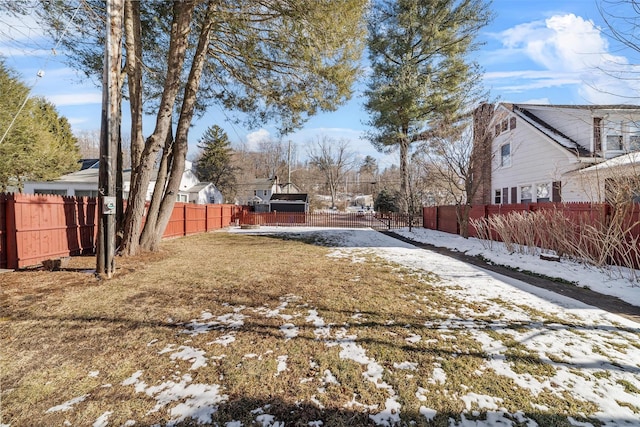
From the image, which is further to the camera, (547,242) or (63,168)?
(63,168)

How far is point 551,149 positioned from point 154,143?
1391 cm

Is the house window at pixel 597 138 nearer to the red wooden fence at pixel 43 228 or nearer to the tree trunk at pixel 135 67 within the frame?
the tree trunk at pixel 135 67

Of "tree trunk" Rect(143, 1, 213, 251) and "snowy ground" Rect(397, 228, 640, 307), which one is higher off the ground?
"tree trunk" Rect(143, 1, 213, 251)

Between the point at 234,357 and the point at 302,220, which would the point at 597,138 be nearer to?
the point at 234,357

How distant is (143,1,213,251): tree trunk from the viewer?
8.06 metres

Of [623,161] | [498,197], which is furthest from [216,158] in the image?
[623,161]

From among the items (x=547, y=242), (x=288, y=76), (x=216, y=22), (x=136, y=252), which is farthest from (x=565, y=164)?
(x=136, y=252)

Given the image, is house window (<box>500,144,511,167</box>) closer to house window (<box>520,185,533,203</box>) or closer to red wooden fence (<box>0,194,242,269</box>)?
→ house window (<box>520,185,533,203</box>)

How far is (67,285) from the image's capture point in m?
4.99

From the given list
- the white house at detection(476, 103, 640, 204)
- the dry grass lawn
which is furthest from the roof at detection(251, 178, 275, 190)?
the dry grass lawn

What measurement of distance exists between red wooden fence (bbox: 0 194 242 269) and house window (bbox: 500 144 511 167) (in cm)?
1646

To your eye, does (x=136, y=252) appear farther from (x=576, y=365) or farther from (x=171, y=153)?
(x=576, y=365)

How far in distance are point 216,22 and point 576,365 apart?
9.63 meters

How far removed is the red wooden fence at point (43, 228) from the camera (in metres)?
5.70
